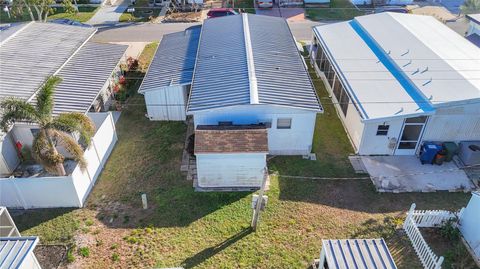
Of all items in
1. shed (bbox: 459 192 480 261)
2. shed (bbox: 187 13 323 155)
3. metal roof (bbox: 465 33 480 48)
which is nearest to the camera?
shed (bbox: 459 192 480 261)

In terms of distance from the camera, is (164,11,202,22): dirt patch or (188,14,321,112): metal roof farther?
(164,11,202,22): dirt patch

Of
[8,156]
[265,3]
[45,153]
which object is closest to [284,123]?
[45,153]

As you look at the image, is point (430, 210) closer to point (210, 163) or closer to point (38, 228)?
point (210, 163)

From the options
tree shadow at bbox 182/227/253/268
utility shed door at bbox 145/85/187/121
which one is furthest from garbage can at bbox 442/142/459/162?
utility shed door at bbox 145/85/187/121

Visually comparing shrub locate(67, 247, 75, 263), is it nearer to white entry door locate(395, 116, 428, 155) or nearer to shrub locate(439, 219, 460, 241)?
shrub locate(439, 219, 460, 241)

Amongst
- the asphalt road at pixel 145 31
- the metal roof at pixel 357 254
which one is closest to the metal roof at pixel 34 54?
the asphalt road at pixel 145 31

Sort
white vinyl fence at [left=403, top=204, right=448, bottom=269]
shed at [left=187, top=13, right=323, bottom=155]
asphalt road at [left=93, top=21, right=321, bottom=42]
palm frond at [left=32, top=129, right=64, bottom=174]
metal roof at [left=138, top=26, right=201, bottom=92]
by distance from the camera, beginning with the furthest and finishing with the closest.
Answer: asphalt road at [left=93, top=21, right=321, bottom=42] < metal roof at [left=138, top=26, right=201, bottom=92] < shed at [left=187, top=13, right=323, bottom=155] < palm frond at [left=32, top=129, right=64, bottom=174] < white vinyl fence at [left=403, top=204, right=448, bottom=269]

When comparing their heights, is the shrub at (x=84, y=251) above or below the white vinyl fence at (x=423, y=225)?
below

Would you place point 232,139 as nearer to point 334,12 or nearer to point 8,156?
point 8,156

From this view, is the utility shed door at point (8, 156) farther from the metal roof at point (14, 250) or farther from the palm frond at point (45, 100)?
the metal roof at point (14, 250)
